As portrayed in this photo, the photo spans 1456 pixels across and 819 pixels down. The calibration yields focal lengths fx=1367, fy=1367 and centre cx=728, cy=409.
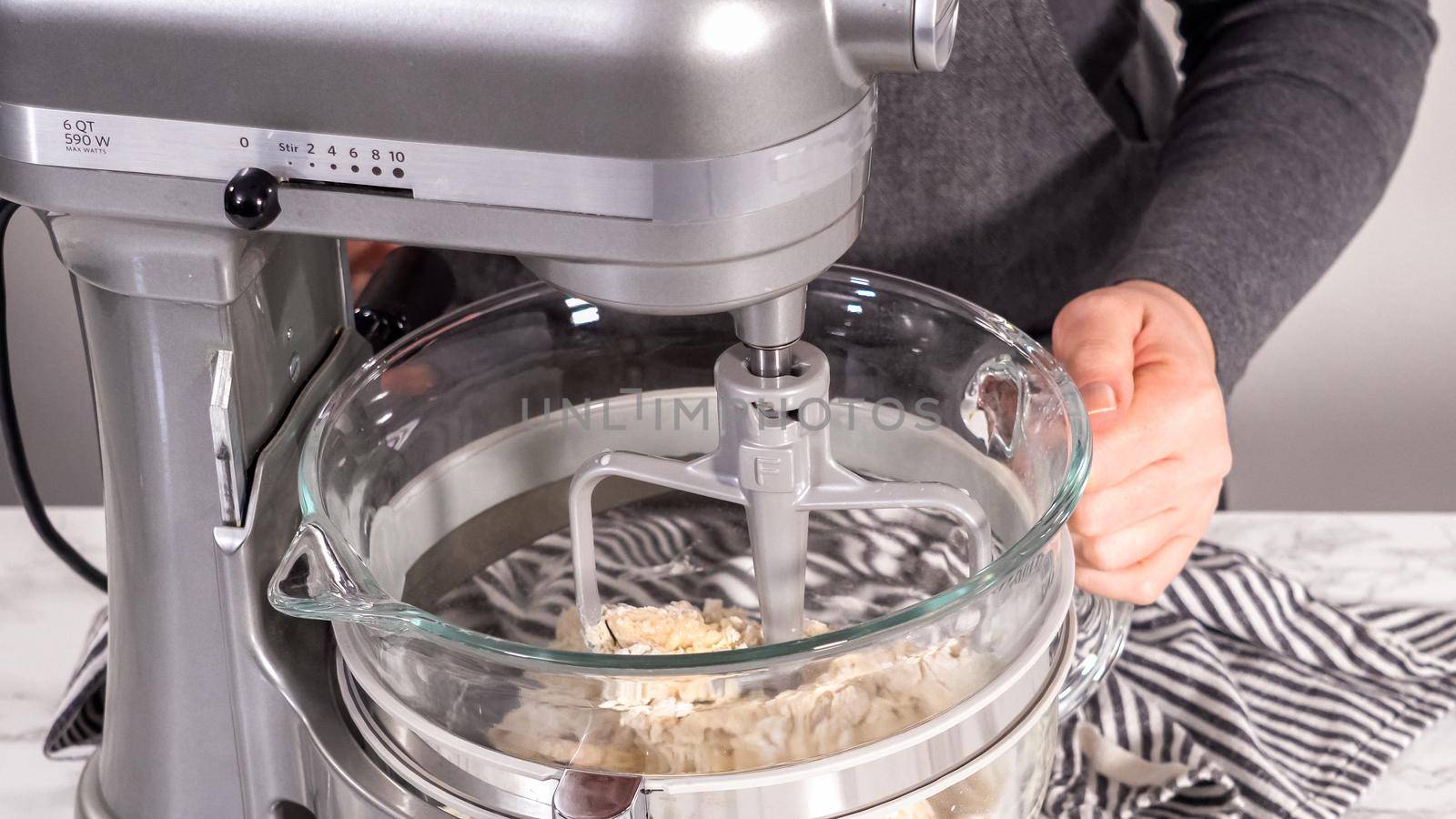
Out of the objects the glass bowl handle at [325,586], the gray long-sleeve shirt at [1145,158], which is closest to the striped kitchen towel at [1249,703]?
the gray long-sleeve shirt at [1145,158]

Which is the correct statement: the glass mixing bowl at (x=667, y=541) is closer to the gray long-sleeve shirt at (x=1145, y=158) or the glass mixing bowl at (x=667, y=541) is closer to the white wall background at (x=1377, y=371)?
the gray long-sleeve shirt at (x=1145, y=158)

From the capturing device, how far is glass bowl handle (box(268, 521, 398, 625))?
0.40 m

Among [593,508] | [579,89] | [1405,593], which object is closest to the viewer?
[579,89]

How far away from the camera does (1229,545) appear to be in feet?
2.50

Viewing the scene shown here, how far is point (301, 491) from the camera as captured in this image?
437 mm

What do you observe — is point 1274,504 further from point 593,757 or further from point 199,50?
point 199,50

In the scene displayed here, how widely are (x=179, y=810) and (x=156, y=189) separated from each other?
0.25 metres

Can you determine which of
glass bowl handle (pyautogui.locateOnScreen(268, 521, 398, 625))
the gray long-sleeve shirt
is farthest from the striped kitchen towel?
glass bowl handle (pyautogui.locateOnScreen(268, 521, 398, 625))

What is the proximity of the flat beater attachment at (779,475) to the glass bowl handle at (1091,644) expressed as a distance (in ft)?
0.23

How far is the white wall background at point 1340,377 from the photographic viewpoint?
4.27 feet

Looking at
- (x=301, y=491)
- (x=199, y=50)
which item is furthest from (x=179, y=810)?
(x=199, y=50)

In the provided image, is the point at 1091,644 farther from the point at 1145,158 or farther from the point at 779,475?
the point at 1145,158

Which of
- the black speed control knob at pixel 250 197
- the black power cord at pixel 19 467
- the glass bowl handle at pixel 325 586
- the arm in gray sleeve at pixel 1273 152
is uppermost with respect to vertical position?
the arm in gray sleeve at pixel 1273 152

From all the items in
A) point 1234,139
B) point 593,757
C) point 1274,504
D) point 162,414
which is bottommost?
point 593,757
